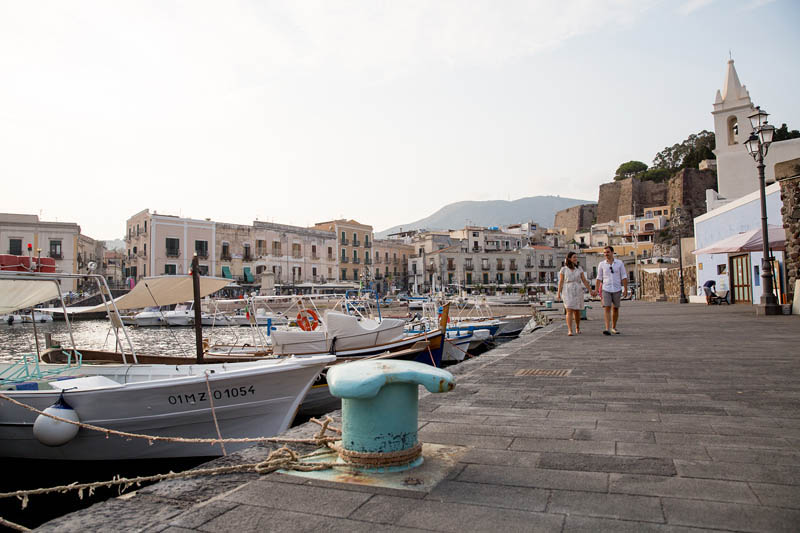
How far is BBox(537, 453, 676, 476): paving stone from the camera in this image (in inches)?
102

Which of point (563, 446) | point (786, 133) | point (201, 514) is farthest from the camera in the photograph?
point (786, 133)

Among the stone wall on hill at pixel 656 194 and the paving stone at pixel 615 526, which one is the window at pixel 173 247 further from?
the stone wall on hill at pixel 656 194

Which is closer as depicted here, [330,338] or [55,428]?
[55,428]

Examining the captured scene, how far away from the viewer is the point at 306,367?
26.0ft

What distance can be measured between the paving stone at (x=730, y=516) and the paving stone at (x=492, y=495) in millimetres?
491

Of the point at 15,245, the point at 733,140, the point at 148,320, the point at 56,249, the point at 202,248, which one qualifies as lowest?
the point at 148,320

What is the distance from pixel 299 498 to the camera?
2.36 meters

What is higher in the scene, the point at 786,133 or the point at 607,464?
the point at 786,133

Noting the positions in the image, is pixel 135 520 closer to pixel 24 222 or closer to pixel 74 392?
pixel 74 392

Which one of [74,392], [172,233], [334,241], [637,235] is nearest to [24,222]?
[172,233]

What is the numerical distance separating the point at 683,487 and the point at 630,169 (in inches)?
3901

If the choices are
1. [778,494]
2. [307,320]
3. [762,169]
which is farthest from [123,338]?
[778,494]

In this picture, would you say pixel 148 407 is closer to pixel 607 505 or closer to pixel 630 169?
pixel 607 505

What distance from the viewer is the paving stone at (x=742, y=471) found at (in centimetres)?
242
